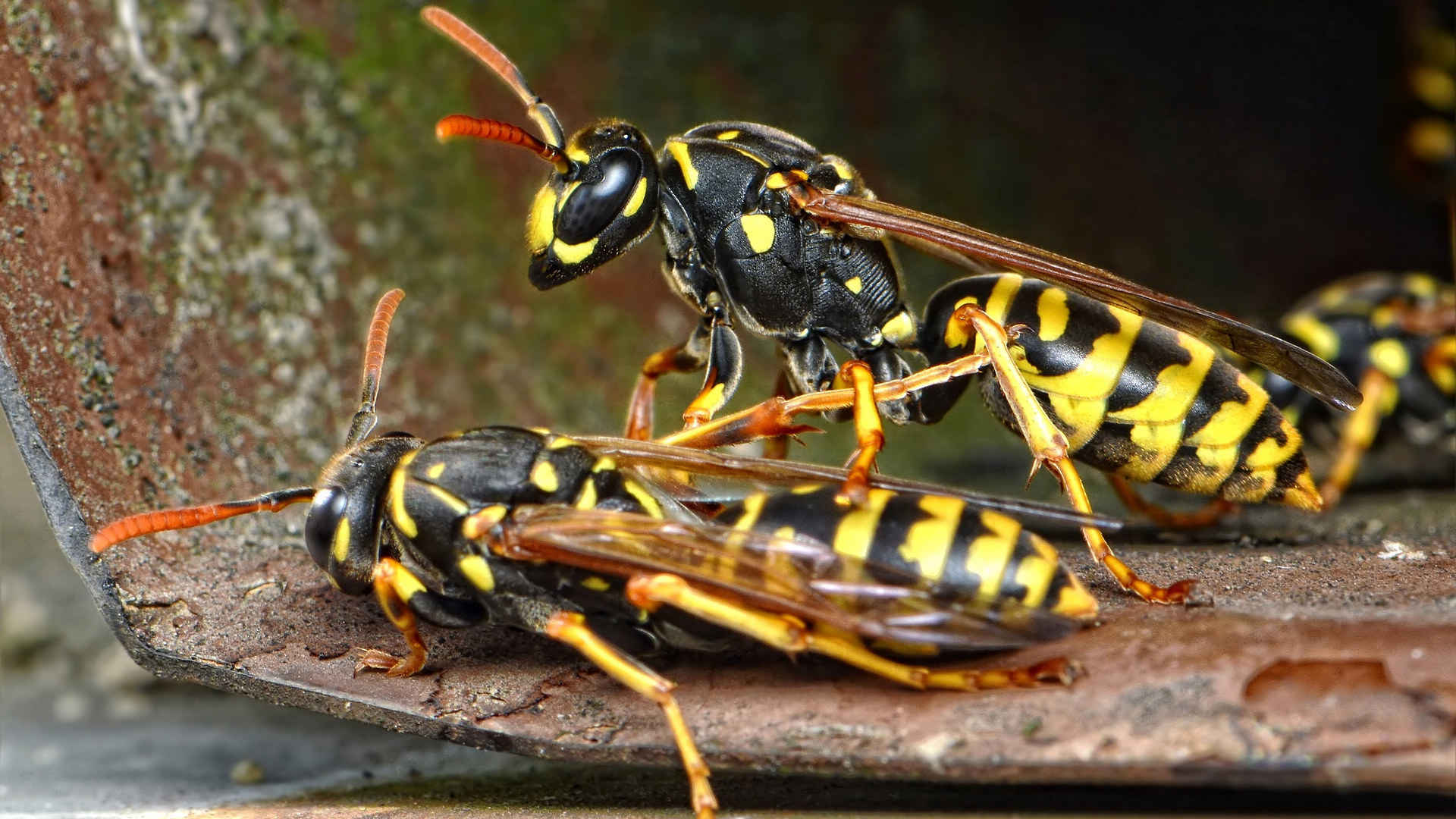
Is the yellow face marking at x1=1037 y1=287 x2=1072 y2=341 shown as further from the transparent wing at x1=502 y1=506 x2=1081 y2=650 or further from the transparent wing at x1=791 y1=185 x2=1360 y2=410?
the transparent wing at x1=502 y1=506 x2=1081 y2=650

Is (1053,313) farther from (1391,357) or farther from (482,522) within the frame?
(1391,357)

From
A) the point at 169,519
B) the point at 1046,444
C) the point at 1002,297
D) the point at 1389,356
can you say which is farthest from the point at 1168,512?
the point at 169,519

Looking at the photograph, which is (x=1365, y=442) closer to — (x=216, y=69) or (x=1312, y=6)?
(x=1312, y=6)

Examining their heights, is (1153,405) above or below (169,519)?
above

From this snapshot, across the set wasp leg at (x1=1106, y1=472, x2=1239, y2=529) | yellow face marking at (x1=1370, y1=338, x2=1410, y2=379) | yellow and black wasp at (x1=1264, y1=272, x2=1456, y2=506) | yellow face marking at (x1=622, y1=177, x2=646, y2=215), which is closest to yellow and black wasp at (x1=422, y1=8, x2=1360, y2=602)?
yellow face marking at (x1=622, y1=177, x2=646, y2=215)

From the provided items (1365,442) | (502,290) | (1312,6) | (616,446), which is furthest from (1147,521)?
(1312,6)

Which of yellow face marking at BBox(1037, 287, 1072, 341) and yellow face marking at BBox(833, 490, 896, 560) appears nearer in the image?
yellow face marking at BBox(833, 490, 896, 560)
